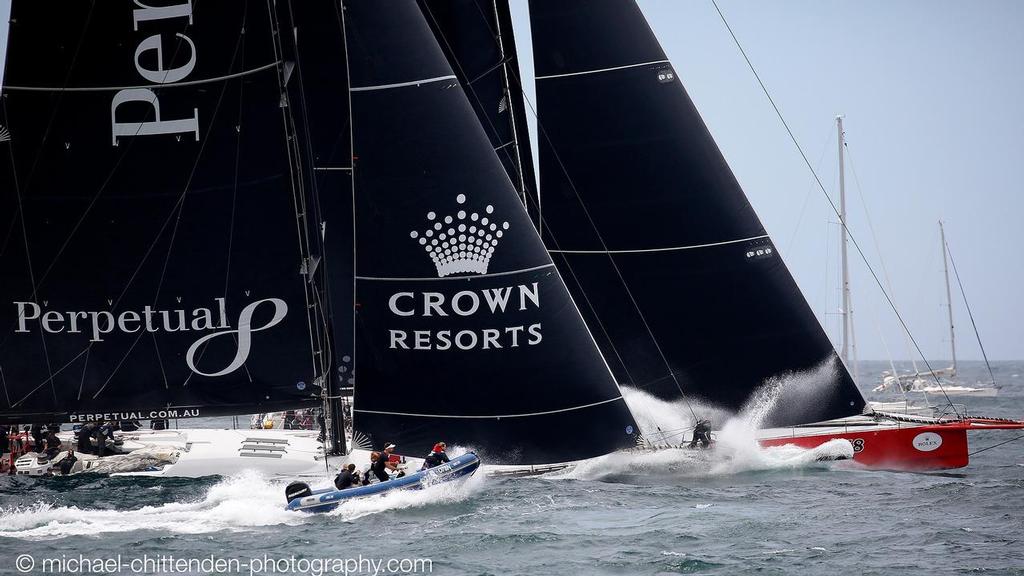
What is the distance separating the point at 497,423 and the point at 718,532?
408 cm

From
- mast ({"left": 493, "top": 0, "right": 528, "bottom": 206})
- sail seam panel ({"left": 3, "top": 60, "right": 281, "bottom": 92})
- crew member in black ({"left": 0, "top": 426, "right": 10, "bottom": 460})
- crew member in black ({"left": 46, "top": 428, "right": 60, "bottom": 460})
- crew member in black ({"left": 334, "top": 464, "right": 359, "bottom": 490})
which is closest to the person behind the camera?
crew member in black ({"left": 334, "top": 464, "right": 359, "bottom": 490})

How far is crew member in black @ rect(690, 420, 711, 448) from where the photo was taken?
24750 mm

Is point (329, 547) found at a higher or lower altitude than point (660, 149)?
lower

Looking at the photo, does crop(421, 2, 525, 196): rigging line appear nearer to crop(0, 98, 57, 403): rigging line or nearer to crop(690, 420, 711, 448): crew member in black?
crop(690, 420, 711, 448): crew member in black

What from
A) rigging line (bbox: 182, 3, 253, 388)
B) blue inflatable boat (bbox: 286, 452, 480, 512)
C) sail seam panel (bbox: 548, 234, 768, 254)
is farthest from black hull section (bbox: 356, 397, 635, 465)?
sail seam panel (bbox: 548, 234, 768, 254)

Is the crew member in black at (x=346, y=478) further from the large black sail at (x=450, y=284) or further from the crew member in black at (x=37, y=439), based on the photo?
the crew member in black at (x=37, y=439)

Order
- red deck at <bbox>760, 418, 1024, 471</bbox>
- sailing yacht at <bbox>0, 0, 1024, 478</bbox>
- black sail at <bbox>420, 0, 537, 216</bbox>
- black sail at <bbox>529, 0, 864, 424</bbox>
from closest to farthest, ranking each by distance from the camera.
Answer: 1. sailing yacht at <bbox>0, 0, 1024, 478</bbox>
2. black sail at <bbox>529, 0, 864, 424</bbox>
3. black sail at <bbox>420, 0, 537, 216</bbox>
4. red deck at <bbox>760, 418, 1024, 471</bbox>

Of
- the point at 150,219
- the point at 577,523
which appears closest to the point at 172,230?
the point at 150,219

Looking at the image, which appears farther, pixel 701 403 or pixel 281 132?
pixel 701 403

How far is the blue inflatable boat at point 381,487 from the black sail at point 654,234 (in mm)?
6220

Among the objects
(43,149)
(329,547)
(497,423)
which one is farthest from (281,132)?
(329,547)

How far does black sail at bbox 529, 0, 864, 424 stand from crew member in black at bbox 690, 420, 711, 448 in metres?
0.81

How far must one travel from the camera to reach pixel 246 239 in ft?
72.7

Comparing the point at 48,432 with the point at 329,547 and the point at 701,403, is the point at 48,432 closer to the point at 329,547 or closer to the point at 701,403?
the point at 329,547
